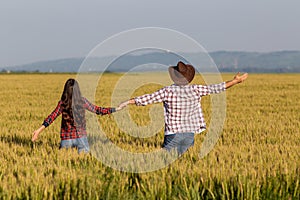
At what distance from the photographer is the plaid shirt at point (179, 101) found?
630 cm

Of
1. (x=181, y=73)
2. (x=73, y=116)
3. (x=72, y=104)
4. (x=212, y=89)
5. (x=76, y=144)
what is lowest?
(x=76, y=144)

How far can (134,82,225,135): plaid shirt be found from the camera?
6301 millimetres

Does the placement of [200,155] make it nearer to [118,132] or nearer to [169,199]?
[169,199]

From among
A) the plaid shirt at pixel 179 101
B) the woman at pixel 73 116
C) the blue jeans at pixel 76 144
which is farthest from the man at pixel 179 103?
the blue jeans at pixel 76 144

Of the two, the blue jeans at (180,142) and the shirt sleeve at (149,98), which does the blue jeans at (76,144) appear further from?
the blue jeans at (180,142)

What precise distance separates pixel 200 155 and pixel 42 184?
2078 mm

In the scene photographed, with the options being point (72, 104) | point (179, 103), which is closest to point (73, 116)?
point (72, 104)

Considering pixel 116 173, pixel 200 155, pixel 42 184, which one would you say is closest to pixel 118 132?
pixel 200 155

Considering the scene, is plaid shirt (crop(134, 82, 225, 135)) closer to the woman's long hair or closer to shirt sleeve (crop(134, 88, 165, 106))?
shirt sleeve (crop(134, 88, 165, 106))

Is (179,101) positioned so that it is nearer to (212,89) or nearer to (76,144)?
(212,89)

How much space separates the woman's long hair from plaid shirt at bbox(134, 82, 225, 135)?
2.63 feet

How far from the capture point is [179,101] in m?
6.34

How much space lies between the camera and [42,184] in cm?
446

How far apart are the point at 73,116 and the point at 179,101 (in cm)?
143
